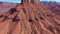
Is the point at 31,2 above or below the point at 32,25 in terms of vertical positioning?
above

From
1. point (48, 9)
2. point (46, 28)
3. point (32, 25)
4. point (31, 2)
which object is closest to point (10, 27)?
point (32, 25)

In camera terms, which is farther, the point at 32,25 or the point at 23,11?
the point at 23,11

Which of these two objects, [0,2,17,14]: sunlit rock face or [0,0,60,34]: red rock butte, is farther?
[0,2,17,14]: sunlit rock face

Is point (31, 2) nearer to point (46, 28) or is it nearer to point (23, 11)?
point (23, 11)

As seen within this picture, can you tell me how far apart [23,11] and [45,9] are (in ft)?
14.1

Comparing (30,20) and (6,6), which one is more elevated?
(6,6)

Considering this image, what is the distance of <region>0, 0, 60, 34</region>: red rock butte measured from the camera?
24.5m

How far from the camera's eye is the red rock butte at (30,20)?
2445 centimetres

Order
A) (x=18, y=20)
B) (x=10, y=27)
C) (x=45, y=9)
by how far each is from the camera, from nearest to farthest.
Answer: (x=10, y=27) → (x=18, y=20) → (x=45, y=9)

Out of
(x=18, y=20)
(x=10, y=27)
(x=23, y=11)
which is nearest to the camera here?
(x=10, y=27)

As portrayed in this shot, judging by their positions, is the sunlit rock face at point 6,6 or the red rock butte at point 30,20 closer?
Result: the red rock butte at point 30,20

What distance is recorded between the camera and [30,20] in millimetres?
27094

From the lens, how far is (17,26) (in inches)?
981

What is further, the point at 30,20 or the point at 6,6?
the point at 6,6
